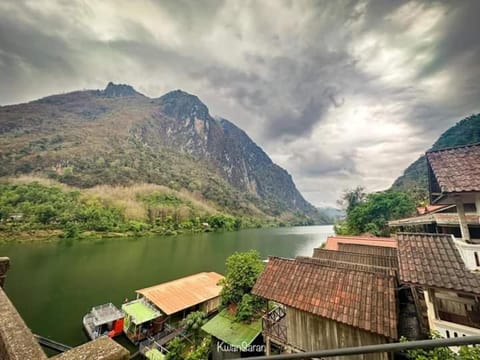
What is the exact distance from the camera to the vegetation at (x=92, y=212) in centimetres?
3988

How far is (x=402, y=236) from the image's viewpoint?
20.9 ft

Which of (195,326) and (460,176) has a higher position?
(460,176)

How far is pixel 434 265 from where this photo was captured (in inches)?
207

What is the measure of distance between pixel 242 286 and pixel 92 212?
48.7 metres

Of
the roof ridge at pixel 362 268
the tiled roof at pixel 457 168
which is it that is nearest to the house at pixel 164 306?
the roof ridge at pixel 362 268

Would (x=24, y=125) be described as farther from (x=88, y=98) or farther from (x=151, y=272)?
(x=151, y=272)

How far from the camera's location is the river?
13.6 meters

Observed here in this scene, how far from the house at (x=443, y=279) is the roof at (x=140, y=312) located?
12.3 meters

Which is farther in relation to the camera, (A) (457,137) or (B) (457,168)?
(A) (457,137)

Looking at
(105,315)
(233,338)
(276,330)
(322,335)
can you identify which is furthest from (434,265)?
(105,315)

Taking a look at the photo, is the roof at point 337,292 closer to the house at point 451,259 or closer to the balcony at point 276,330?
the house at point 451,259

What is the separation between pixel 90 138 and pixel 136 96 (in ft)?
285

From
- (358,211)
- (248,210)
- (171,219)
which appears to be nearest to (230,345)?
(358,211)

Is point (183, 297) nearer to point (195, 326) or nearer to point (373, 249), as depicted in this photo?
point (195, 326)
